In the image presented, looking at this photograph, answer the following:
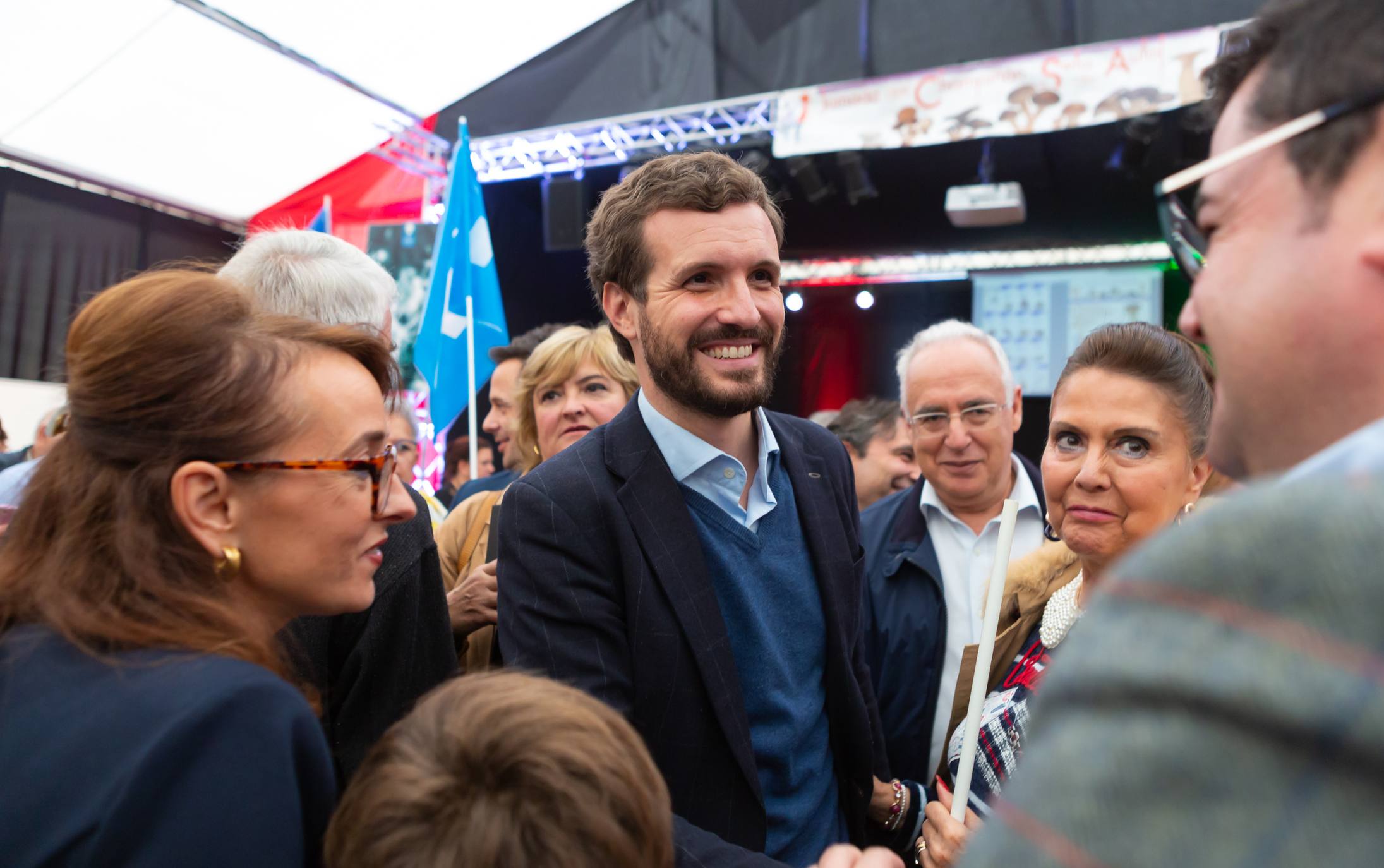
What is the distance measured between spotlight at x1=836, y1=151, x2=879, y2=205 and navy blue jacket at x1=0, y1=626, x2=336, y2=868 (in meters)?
6.70

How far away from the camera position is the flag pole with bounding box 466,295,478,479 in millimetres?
3846

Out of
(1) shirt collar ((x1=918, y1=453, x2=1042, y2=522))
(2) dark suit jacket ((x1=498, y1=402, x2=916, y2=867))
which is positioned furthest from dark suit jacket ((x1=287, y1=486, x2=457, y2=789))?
(1) shirt collar ((x1=918, y1=453, x2=1042, y2=522))

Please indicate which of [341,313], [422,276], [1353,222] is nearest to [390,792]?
[1353,222]

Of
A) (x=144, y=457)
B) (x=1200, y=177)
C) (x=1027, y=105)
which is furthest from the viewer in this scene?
(x=1027, y=105)

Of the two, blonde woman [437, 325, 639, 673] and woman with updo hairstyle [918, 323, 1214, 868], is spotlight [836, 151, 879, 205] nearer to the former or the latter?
blonde woman [437, 325, 639, 673]

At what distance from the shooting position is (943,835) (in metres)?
1.41

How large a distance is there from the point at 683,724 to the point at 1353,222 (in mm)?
1260

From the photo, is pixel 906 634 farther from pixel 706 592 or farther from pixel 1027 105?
pixel 1027 105

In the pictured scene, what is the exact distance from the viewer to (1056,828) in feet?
1.43

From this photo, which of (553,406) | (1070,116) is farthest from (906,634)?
(1070,116)

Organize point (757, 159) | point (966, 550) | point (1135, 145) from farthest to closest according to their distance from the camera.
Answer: point (757, 159) < point (1135, 145) < point (966, 550)

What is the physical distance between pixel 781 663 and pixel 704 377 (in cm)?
56

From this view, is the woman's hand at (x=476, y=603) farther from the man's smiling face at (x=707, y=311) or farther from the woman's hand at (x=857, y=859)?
the woman's hand at (x=857, y=859)

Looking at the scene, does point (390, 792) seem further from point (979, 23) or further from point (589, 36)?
point (589, 36)
